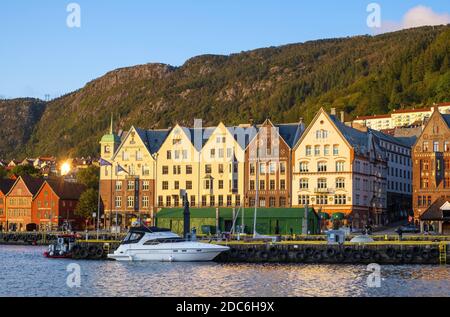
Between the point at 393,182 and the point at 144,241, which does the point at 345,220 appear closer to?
the point at 393,182

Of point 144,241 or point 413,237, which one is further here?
point 413,237

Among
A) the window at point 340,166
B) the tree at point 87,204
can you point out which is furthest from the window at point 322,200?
the tree at point 87,204

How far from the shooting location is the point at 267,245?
90.0 metres

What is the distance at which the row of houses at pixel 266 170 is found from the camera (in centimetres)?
13150

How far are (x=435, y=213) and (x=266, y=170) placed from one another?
94.5 feet

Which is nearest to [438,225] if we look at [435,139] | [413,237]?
[435,139]

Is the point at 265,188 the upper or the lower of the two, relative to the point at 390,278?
upper

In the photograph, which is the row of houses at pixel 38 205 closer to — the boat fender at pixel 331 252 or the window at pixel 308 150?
the window at pixel 308 150

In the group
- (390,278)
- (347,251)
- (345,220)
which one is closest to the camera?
(390,278)

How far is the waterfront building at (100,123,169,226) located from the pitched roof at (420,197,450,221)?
157 ft

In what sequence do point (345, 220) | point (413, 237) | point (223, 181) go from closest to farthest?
point (413, 237), point (345, 220), point (223, 181)

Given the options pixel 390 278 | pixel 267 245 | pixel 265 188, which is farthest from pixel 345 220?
pixel 390 278

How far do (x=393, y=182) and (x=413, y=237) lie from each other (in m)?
50.6

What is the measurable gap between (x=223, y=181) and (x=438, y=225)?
121 feet
